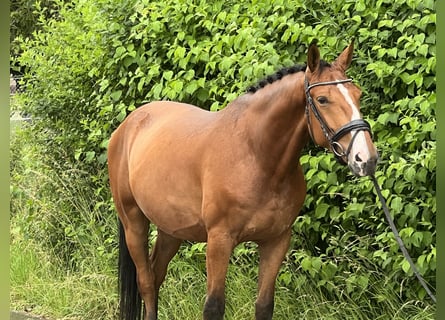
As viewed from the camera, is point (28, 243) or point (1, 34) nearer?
point (1, 34)

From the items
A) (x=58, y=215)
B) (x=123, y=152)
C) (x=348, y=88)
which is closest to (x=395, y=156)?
(x=348, y=88)

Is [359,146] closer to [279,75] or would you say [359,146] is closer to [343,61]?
[343,61]

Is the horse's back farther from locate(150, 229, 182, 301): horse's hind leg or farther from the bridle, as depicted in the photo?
the bridle

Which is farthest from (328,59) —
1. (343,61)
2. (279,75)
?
(343,61)

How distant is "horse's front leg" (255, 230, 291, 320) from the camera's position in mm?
3252

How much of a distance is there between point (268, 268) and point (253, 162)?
60 cm

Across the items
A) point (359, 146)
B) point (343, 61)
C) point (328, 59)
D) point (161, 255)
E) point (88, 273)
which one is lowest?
point (88, 273)

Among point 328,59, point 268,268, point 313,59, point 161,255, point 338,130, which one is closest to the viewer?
point 338,130

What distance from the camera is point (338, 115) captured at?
2688 mm

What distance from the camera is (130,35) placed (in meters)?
5.43


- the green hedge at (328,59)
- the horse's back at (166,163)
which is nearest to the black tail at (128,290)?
the horse's back at (166,163)

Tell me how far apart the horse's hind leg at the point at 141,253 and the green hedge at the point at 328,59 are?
924 mm

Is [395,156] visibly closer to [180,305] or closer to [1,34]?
[180,305]

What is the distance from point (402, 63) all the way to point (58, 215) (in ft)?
13.3
